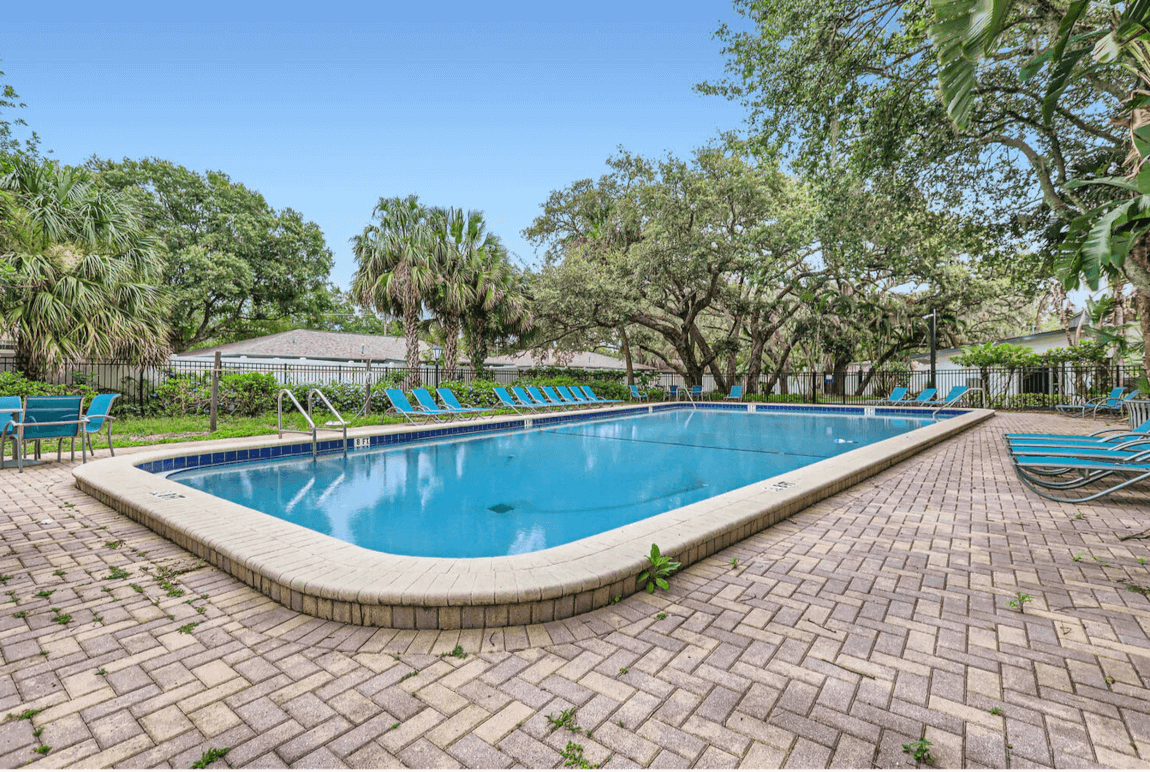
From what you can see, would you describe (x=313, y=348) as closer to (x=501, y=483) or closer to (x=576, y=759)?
(x=501, y=483)

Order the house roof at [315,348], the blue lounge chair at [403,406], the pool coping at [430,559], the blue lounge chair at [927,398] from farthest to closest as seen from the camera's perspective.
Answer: the house roof at [315,348], the blue lounge chair at [927,398], the blue lounge chair at [403,406], the pool coping at [430,559]

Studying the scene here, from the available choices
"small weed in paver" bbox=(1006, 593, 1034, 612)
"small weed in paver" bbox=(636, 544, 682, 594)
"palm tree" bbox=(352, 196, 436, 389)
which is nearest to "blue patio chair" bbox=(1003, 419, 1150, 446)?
"small weed in paver" bbox=(1006, 593, 1034, 612)

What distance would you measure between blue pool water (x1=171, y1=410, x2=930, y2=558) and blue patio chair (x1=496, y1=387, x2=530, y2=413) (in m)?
2.79

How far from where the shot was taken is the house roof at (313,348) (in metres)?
18.7

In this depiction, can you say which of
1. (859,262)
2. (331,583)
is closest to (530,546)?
(331,583)

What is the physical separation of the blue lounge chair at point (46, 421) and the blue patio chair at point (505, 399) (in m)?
8.74

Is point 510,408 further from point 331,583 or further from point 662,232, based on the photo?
point 331,583

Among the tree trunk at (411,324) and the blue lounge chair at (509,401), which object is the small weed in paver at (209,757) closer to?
the blue lounge chair at (509,401)

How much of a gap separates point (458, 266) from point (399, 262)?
173cm

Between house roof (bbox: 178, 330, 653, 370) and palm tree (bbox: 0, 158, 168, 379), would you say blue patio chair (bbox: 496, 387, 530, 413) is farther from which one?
palm tree (bbox: 0, 158, 168, 379)

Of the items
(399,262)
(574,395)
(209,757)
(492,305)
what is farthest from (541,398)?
(209,757)

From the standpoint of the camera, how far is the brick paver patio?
1.56 m

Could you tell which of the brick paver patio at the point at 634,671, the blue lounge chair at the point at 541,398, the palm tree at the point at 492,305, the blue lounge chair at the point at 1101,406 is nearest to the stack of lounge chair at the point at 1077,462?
the brick paver patio at the point at 634,671

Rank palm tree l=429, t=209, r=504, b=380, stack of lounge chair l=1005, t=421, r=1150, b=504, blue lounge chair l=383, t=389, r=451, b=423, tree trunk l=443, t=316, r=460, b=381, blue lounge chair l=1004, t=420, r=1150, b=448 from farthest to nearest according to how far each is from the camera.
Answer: tree trunk l=443, t=316, r=460, b=381, palm tree l=429, t=209, r=504, b=380, blue lounge chair l=383, t=389, r=451, b=423, blue lounge chair l=1004, t=420, r=1150, b=448, stack of lounge chair l=1005, t=421, r=1150, b=504
